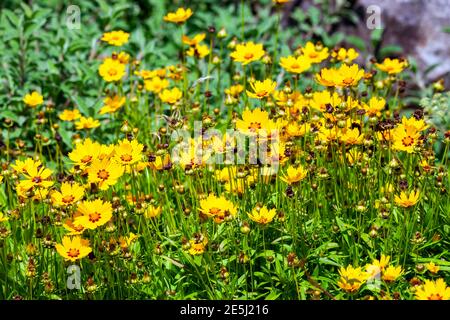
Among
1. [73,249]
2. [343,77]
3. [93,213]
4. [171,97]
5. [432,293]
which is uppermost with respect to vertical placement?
[343,77]

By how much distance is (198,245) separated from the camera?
→ 117 inches

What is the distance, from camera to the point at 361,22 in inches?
239

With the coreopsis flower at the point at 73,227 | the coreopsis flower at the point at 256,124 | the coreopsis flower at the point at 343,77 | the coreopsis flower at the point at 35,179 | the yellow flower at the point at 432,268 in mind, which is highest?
the coreopsis flower at the point at 343,77

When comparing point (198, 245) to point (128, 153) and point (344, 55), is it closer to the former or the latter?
point (128, 153)

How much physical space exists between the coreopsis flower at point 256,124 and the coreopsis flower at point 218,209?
389 mm

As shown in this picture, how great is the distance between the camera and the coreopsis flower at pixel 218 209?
2959mm

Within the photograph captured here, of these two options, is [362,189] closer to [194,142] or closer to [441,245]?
[441,245]

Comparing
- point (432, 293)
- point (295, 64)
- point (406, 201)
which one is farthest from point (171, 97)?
point (432, 293)

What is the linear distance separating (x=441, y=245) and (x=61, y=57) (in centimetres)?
280

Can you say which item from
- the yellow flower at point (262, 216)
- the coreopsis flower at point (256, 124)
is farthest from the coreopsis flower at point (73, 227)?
the coreopsis flower at point (256, 124)

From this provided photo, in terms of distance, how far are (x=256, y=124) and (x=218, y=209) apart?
0.51 m

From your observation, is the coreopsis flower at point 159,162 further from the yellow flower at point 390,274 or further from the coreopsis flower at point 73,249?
the yellow flower at point 390,274

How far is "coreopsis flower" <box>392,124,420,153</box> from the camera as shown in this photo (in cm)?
319
